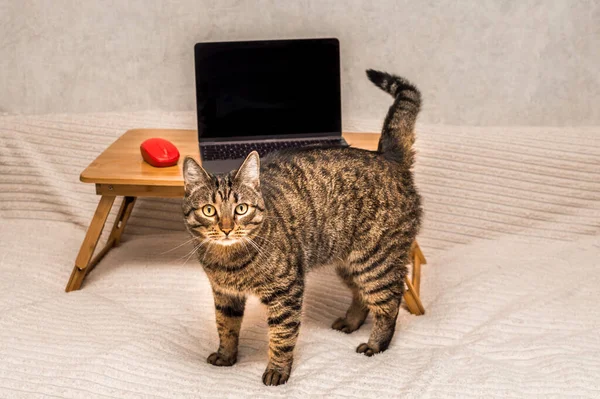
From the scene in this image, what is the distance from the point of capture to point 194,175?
5.27 ft

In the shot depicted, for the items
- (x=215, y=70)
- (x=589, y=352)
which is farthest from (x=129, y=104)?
(x=589, y=352)

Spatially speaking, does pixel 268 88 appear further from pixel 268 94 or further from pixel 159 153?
pixel 159 153

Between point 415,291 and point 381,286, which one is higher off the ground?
point 381,286

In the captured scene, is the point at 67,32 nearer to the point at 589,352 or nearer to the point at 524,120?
the point at 524,120

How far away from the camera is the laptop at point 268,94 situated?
226 centimetres

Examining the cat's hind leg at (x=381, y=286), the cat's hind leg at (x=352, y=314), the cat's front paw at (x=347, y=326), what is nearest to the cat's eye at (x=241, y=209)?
the cat's hind leg at (x=381, y=286)

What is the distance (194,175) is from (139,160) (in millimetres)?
629

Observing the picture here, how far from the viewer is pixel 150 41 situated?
2477 millimetres

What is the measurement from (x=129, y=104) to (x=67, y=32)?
1.02 feet

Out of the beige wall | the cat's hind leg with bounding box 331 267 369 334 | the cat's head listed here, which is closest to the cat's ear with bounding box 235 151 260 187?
the cat's head

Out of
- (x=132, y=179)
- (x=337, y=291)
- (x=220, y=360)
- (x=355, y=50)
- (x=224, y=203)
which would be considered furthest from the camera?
(x=355, y=50)

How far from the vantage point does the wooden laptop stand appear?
2.04 meters

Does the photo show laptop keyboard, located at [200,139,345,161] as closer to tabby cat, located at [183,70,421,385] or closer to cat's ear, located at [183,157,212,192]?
tabby cat, located at [183,70,421,385]

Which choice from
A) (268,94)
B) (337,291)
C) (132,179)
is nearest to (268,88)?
(268,94)
